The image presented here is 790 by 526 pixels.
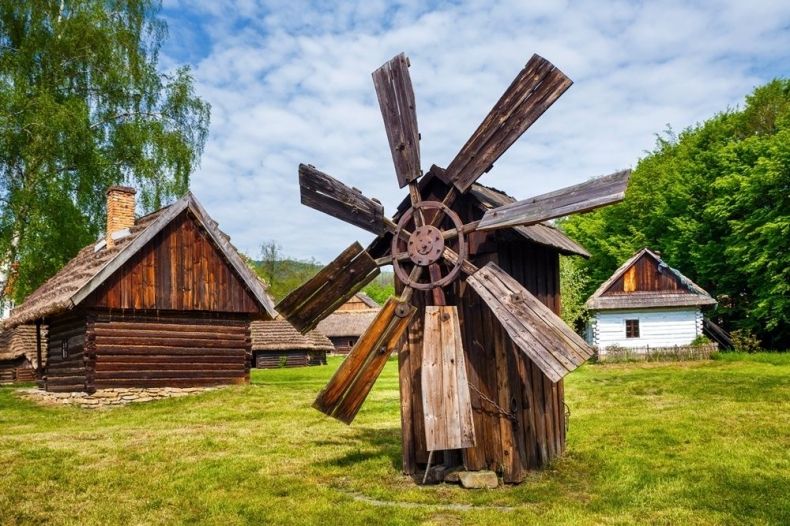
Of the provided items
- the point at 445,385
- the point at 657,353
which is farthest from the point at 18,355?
the point at 657,353

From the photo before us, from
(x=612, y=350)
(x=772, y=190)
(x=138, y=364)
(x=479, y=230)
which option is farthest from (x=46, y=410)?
(x=772, y=190)

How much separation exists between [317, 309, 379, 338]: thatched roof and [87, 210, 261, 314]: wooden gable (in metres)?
42.6

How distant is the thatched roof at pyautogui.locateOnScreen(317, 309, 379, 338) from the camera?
62.3 metres

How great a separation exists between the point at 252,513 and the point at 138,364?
12634 mm

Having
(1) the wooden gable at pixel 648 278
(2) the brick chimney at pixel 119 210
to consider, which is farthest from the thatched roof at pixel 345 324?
(2) the brick chimney at pixel 119 210

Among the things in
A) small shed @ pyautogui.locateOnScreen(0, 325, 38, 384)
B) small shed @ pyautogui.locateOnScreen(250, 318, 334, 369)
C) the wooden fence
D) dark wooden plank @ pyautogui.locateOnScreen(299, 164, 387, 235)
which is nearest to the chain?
dark wooden plank @ pyautogui.locateOnScreen(299, 164, 387, 235)

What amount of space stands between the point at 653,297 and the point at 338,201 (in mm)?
28205

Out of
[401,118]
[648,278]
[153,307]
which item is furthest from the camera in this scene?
[648,278]

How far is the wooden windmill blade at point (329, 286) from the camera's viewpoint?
8000 millimetres

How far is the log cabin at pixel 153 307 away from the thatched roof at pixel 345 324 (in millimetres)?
42127

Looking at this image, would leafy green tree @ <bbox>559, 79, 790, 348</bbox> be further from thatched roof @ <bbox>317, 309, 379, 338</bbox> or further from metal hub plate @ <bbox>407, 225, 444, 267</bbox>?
metal hub plate @ <bbox>407, 225, 444, 267</bbox>

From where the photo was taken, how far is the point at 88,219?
24.4 m

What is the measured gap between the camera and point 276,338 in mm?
38281

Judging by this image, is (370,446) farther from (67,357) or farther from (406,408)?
(67,357)
